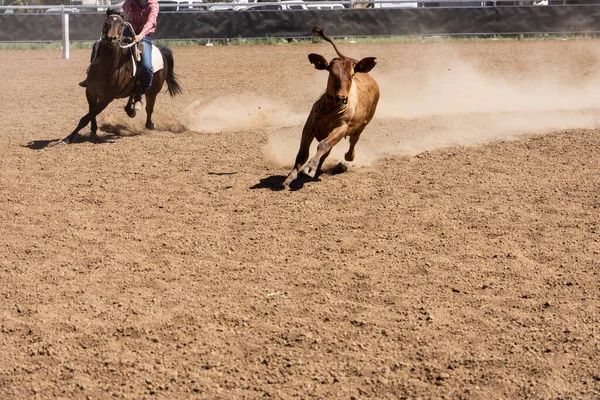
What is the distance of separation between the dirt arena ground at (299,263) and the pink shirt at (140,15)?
1426 millimetres

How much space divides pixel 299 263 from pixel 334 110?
96.2 inches

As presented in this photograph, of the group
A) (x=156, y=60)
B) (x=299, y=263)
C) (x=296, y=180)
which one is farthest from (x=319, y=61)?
(x=156, y=60)

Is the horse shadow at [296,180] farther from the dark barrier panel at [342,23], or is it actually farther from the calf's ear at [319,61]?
the dark barrier panel at [342,23]

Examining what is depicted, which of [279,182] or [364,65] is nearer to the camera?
[364,65]

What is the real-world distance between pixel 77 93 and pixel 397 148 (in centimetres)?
788

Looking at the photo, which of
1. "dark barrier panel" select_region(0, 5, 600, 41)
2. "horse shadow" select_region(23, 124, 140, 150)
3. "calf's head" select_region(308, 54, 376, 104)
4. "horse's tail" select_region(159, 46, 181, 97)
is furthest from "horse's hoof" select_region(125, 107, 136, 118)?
"dark barrier panel" select_region(0, 5, 600, 41)

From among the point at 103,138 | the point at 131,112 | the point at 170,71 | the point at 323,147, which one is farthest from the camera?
the point at 170,71

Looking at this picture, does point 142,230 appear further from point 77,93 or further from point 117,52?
point 77,93

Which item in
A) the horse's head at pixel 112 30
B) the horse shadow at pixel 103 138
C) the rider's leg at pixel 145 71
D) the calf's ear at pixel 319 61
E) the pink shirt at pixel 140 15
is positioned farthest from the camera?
the rider's leg at pixel 145 71

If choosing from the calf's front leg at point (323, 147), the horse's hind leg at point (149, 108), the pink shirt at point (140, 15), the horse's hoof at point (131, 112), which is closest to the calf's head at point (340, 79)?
the calf's front leg at point (323, 147)

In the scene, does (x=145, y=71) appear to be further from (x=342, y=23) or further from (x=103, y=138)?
(x=342, y=23)

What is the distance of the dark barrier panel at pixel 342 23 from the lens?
2433 cm

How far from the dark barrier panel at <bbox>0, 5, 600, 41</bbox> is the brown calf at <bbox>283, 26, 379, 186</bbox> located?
54.3 feet

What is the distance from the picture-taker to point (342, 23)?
79.9ft
